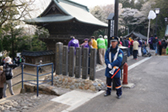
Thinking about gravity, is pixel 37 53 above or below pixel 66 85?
above

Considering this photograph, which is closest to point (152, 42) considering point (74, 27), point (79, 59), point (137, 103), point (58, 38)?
point (74, 27)

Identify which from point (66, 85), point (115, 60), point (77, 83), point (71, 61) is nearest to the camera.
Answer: point (115, 60)

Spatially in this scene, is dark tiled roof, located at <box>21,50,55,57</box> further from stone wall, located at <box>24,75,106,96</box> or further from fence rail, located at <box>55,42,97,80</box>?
fence rail, located at <box>55,42,97,80</box>

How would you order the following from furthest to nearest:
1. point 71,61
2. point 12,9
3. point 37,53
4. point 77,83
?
point 37,53
point 12,9
point 71,61
point 77,83

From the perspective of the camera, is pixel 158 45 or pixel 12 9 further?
pixel 158 45

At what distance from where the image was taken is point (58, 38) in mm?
16016

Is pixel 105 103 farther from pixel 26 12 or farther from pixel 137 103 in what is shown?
pixel 26 12

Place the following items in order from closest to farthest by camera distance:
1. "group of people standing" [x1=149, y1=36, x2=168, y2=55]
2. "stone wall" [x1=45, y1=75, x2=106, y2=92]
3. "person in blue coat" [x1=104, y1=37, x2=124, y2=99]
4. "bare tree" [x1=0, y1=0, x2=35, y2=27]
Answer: "person in blue coat" [x1=104, y1=37, x2=124, y2=99] → "stone wall" [x1=45, y1=75, x2=106, y2=92] → "bare tree" [x1=0, y1=0, x2=35, y2=27] → "group of people standing" [x1=149, y1=36, x2=168, y2=55]

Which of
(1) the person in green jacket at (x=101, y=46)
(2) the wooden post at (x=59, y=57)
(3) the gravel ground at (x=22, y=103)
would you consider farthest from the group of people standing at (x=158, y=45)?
(3) the gravel ground at (x=22, y=103)

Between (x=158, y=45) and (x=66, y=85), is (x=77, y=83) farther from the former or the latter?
(x=158, y=45)

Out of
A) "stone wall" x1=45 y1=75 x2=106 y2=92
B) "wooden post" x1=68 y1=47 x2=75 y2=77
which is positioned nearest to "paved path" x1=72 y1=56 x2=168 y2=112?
"stone wall" x1=45 y1=75 x2=106 y2=92

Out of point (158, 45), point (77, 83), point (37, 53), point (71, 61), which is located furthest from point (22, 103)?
point (158, 45)

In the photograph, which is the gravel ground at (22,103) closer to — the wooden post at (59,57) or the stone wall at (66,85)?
the stone wall at (66,85)

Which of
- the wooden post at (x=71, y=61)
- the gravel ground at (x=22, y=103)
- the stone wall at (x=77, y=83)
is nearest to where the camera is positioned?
the gravel ground at (x=22, y=103)
